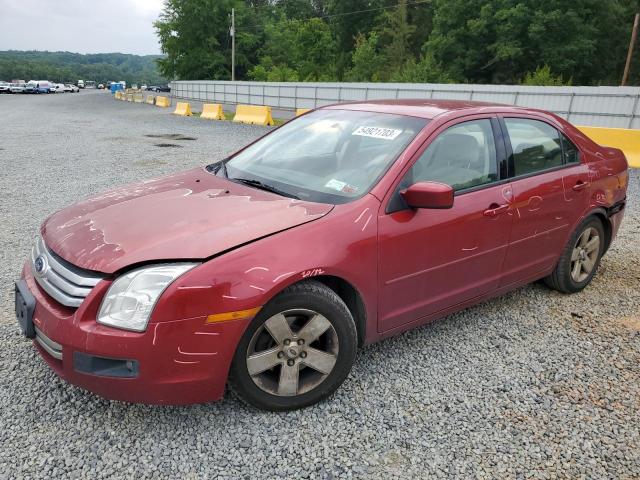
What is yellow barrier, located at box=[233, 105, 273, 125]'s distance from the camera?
66.5 ft

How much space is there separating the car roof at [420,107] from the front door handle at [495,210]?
65cm

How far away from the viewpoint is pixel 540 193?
365 centimetres

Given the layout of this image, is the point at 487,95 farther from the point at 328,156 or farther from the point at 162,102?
the point at 162,102

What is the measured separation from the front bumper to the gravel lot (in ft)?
0.95

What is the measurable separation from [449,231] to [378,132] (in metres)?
0.77

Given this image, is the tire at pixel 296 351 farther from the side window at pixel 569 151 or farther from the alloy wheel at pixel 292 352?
the side window at pixel 569 151

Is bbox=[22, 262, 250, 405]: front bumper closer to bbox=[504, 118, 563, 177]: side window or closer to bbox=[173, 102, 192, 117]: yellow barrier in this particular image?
bbox=[504, 118, 563, 177]: side window

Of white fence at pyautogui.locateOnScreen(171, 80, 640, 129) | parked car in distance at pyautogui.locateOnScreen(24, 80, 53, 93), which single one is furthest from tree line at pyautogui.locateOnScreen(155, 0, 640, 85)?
parked car in distance at pyautogui.locateOnScreen(24, 80, 53, 93)

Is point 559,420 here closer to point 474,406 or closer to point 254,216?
point 474,406

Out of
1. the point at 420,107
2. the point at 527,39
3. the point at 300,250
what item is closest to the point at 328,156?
the point at 420,107

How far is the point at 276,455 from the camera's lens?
238 centimetres

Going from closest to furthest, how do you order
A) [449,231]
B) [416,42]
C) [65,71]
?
[449,231], [416,42], [65,71]

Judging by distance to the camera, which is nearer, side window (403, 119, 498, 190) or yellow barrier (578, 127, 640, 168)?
side window (403, 119, 498, 190)

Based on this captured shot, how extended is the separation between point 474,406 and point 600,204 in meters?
2.36
